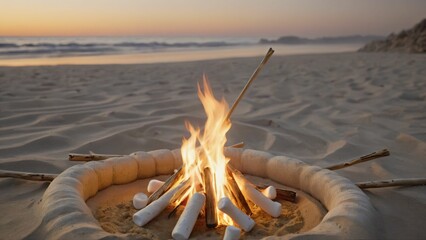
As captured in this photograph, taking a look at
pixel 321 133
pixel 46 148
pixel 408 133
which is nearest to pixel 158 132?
pixel 46 148

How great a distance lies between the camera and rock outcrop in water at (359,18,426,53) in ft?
46.7

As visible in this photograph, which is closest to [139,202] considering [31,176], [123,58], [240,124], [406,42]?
[31,176]

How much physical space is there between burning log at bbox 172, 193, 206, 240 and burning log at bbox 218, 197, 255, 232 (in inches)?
5.1

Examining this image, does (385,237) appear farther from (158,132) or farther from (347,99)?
(347,99)

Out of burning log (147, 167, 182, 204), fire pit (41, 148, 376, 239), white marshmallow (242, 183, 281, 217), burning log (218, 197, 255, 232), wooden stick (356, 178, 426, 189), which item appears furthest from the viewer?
wooden stick (356, 178, 426, 189)

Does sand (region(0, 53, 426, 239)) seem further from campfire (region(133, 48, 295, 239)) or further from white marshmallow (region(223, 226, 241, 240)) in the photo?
white marshmallow (region(223, 226, 241, 240))

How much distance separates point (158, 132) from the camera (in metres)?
4.13

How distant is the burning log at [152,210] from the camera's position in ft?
6.50

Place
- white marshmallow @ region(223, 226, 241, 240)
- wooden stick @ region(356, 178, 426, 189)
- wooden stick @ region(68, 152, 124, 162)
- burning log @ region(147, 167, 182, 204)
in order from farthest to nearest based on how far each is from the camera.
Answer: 1. wooden stick @ region(68, 152, 124, 162)
2. wooden stick @ region(356, 178, 426, 189)
3. burning log @ region(147, 167, 182, 204)
4. white marshmallow @ region(223, 226, 241, 240)

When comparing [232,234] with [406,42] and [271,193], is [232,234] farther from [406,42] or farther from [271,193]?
[406,42]

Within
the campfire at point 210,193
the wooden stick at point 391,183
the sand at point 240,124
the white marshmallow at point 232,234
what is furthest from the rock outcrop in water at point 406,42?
the white marshmallow at point 232,234

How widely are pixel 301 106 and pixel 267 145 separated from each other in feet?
6.19

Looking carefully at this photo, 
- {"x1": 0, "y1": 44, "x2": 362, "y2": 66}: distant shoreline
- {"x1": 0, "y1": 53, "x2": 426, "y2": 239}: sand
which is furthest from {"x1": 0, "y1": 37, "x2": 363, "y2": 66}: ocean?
{"x1": 0, "y1": 53, "x2": 426, "y2": 239}: sand

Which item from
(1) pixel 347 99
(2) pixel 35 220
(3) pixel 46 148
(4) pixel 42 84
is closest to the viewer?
(2) pixel 35 220
